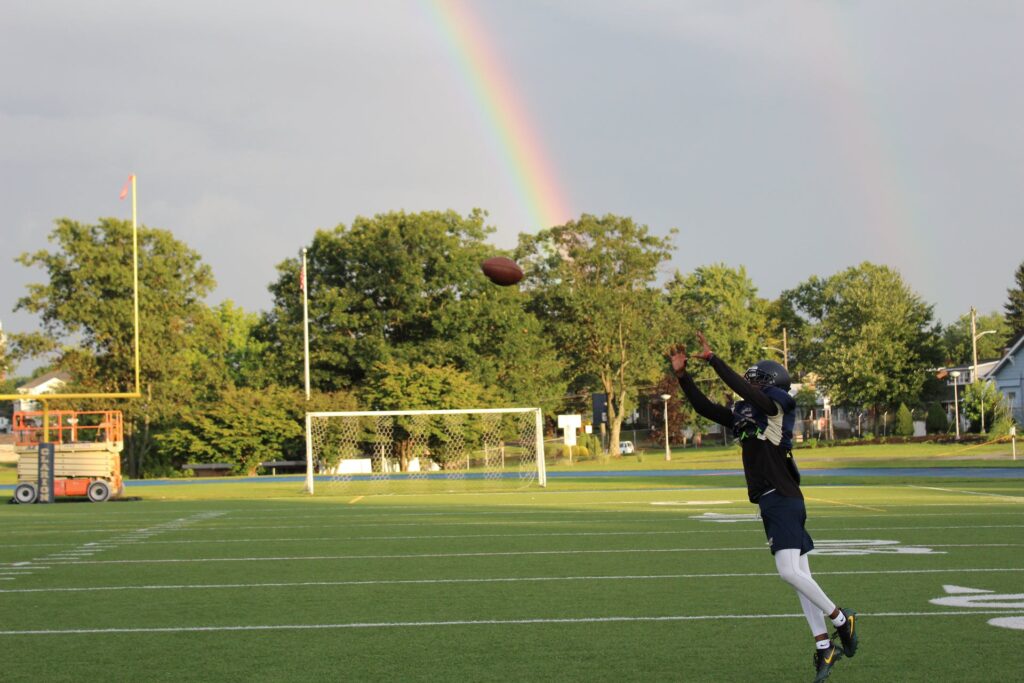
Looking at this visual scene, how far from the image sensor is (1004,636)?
728 cm

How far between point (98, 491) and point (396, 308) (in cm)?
2783

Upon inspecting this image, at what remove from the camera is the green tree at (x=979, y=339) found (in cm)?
9338

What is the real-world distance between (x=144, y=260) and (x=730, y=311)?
49.0 metres

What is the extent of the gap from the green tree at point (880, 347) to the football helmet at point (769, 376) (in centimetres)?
5573

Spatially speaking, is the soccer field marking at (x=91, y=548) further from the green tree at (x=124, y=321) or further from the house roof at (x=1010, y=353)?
the house roof at (x=1010, y=353)

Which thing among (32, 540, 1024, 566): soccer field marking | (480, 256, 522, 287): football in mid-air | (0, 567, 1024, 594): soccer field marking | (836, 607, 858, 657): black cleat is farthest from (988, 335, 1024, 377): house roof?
(836, 607, 858, 657): black cleat

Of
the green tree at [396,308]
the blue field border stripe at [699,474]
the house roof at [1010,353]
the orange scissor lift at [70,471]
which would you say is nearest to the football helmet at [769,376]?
the orange scissor lift at [70,471]

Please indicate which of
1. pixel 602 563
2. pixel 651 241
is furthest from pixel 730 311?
pixel 602 563

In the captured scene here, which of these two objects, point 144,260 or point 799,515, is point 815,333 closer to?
point 144,260

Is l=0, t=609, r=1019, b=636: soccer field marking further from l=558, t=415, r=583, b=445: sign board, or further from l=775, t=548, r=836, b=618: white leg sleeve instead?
l=558, t=415, r=583, b=445: sign board

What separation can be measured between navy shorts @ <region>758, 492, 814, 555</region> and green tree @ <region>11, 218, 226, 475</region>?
48.3 m

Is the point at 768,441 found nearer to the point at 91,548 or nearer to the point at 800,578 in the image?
the point at 800,578

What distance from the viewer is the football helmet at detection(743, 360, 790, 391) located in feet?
22.0

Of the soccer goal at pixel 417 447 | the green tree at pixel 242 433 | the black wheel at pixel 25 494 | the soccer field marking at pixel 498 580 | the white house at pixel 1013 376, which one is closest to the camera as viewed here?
the soccer field marking at pixel 498 580
